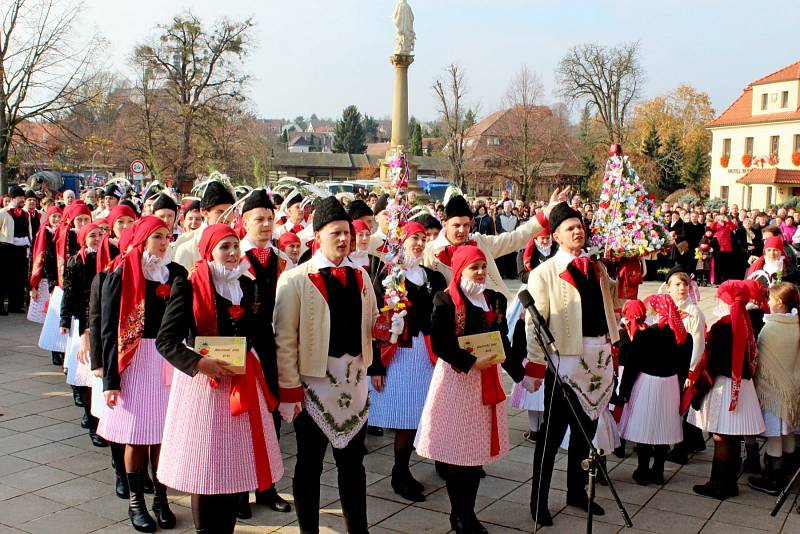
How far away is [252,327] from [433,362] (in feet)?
5.95

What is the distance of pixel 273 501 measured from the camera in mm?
5324

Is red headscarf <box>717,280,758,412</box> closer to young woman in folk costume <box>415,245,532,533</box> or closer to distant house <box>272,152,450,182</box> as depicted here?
young woman in folk costume <box>415,245,532,533</box>

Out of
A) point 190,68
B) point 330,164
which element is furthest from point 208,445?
point 330,164

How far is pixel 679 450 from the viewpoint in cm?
652

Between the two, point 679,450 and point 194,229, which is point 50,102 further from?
point 679,450

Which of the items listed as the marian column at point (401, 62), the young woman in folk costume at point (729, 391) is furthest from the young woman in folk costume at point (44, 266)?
the marian column at point (401, 62)

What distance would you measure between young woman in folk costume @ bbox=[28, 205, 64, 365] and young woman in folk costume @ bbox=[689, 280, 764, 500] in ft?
22.6

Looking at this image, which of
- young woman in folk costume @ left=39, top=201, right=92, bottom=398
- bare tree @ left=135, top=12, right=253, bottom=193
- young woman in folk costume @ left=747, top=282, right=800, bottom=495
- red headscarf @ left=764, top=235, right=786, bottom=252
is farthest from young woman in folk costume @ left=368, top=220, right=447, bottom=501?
bare tree @ left=135, top=12, right=253, bottom=193

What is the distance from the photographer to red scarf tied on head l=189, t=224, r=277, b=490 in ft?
13.1

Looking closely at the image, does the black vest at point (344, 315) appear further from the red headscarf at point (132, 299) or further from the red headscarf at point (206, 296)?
the red headscarf at point (132, 299)

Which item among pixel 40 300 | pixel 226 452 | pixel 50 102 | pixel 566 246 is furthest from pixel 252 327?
pixel 50 102

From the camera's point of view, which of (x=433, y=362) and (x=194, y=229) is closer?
(x=433, y=362)

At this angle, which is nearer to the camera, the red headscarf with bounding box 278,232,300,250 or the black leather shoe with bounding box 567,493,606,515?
the black leather shoe with bounding box 567,493,606,515

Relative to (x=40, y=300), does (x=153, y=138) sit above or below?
above
